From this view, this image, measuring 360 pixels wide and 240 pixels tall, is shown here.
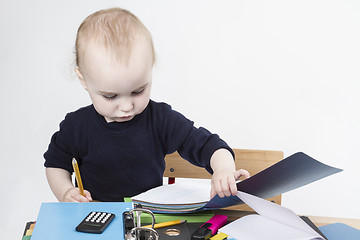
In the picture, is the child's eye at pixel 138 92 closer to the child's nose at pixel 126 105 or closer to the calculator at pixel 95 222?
the child's nose at pixel 126 105

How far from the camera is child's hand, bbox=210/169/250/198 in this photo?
79cm

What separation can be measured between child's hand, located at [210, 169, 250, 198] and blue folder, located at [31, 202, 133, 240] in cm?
16

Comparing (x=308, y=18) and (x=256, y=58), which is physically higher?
(x=308, y=18)

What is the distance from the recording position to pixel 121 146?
1072 mm

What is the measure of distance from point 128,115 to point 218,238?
305 mm

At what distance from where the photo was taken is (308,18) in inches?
82.5

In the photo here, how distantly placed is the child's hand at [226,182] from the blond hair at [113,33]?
259 mm

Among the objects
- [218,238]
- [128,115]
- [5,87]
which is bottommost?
[218,238]

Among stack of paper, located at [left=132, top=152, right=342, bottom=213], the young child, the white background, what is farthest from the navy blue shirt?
the white background

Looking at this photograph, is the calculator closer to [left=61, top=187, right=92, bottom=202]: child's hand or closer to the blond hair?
[left=61, top=187, right=92, bottom=202]: child's hand

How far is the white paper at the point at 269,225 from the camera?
0.72 m

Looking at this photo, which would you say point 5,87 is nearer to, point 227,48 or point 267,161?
point 227,48

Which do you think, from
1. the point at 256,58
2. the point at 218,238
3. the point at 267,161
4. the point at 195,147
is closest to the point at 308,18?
the point at 256,58

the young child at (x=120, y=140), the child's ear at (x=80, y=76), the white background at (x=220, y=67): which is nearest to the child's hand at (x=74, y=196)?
the young child at (x=120, y=140)
